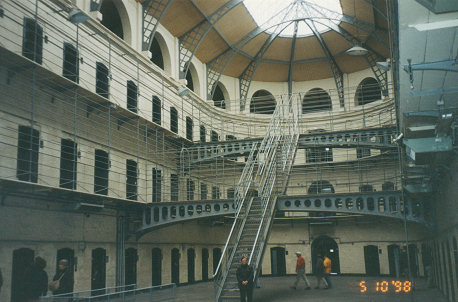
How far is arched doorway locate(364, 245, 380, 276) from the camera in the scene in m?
22.8

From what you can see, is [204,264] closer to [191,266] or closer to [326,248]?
[191,266]

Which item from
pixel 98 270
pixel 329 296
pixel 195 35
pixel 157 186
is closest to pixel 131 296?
pixel 98 270

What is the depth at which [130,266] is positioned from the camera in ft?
51.6

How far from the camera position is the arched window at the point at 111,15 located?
18453 mm

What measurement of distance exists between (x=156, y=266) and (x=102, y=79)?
285 inches

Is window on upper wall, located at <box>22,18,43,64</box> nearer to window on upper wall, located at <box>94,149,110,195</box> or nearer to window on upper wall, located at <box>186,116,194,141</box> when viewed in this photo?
window on upper wall, located at <box>94,149,110,195</box>

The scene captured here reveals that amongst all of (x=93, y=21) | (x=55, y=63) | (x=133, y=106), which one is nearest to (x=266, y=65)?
(x=133, y=106)

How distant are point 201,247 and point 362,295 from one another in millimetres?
9556

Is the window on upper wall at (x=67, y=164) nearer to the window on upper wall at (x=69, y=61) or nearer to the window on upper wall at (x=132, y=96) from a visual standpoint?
the window on upper wall at (x=69, y=61)

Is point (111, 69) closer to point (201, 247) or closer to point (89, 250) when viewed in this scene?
point (89, 250)

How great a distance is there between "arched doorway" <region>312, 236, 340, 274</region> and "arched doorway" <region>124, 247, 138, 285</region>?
11013 mm

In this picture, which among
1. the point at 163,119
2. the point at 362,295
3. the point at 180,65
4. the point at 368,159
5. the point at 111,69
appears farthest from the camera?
the point at 368,159

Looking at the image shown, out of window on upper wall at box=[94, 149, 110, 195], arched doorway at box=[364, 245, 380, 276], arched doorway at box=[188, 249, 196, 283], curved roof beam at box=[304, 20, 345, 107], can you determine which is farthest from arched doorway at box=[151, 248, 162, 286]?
curved roof beam at box=[304, 20, 345, 107]

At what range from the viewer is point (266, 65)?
85.5 feet
